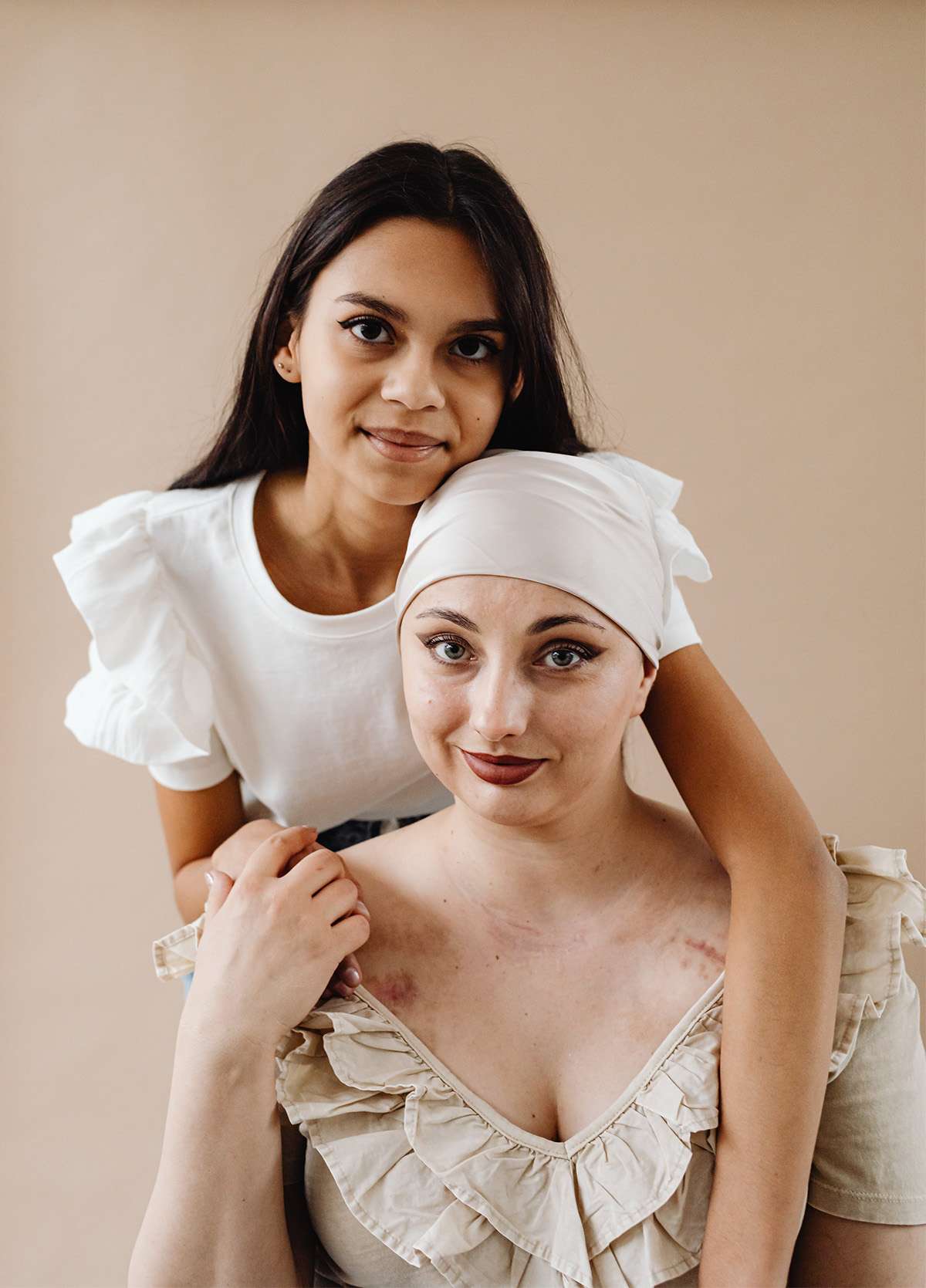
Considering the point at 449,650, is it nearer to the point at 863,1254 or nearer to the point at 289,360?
the point at 289,360

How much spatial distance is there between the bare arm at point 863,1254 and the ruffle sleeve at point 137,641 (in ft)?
3.56

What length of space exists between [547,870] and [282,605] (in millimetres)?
590

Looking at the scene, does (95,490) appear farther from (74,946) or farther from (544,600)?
(544,600)

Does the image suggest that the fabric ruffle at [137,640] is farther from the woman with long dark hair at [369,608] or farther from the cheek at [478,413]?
the cheek at [478,413]

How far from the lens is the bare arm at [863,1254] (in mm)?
1542

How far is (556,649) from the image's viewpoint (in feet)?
4.84

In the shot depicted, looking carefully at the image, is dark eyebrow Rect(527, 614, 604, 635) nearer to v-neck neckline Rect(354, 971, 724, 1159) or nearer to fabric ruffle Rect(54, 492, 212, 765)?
v-neck neckline Rect(354, 971, 724, 1159)

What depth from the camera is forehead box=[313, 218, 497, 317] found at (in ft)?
5.35

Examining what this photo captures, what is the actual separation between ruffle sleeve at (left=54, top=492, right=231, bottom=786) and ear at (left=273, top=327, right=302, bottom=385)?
1.08ft

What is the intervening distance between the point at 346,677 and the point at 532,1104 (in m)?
0.69

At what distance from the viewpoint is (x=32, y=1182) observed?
3092 mm

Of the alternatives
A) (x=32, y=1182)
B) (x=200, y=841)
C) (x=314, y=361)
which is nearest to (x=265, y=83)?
(x=314, y=361)

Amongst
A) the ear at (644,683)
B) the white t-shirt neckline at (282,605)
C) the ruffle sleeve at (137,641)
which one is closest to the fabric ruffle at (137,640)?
the ruffle sleeve at (137,641)

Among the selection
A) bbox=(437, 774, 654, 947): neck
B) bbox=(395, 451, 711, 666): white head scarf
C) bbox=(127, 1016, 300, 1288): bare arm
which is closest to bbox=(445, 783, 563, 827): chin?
bbox=(437, 774, 654, 947): neck
